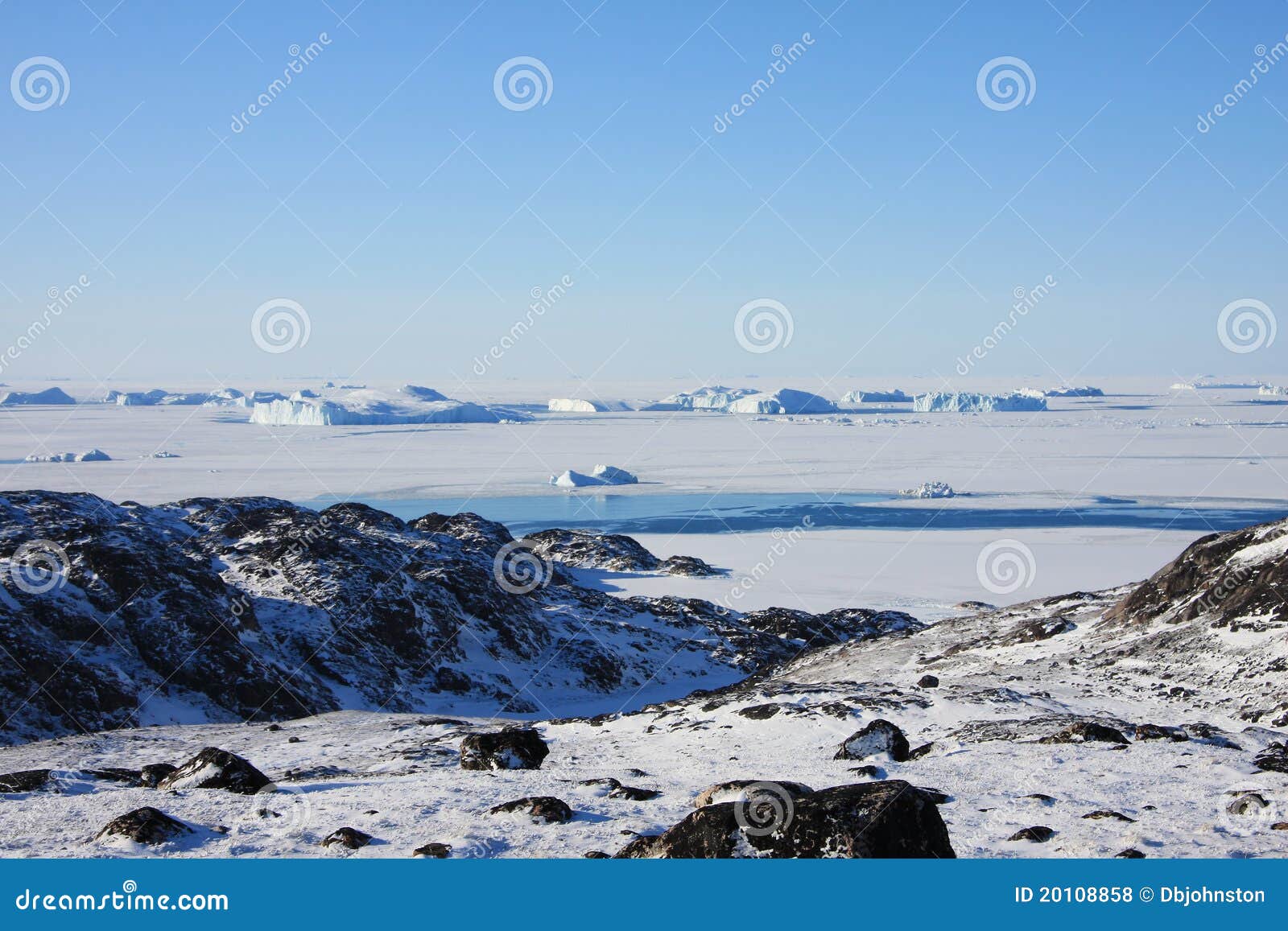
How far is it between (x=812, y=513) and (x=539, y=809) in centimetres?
7493

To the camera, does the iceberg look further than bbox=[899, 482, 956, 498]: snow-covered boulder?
Yes

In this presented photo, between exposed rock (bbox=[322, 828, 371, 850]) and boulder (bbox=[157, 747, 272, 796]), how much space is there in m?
3.83

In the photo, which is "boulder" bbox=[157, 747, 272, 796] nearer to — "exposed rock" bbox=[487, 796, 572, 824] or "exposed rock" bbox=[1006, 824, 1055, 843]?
"exposed rock" bbox=[487, 796, 572, 824]

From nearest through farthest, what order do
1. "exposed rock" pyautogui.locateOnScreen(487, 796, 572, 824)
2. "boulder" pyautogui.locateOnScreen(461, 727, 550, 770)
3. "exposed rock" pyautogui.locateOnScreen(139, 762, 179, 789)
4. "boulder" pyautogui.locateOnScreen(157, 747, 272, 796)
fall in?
"exposed rock" pyautogui.locateOnScreen(487, 796, 572, 824) → "boulder" pyautogui.locateOnScreen(157, 747, 272, 796) → "exposed rock" pyautogui.locateOnScreen(139, 762, 179, 789) → "boulder" pyautogui.locateOnScreen(461, 727, 550, 770)

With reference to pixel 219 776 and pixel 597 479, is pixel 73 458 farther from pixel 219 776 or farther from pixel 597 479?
pixel 219 776

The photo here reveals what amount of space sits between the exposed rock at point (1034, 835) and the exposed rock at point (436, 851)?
252 inches

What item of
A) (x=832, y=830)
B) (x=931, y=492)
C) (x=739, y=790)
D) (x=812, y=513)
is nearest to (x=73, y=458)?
(x=812, y=513)

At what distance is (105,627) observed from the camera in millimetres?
32469

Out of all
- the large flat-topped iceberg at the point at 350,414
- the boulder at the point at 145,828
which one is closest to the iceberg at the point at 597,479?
the large flat-topped iceberg at the point at 350,414

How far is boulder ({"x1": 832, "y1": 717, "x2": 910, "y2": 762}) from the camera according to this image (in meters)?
17.2

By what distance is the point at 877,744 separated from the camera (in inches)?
681

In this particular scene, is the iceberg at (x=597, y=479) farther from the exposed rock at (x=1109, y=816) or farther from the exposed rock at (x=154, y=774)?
the exposed rock at (x=1109, y=816)

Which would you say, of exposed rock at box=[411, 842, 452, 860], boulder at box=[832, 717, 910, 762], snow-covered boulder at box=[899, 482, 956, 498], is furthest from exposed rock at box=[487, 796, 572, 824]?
snow-covered boulder at box=[899, 482, 956, 498]

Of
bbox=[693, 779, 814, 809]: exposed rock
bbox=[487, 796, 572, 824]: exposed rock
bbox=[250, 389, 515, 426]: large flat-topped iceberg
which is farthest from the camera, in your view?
bbox=[250, 389, 515, 426]: large flat-topped iceberg
